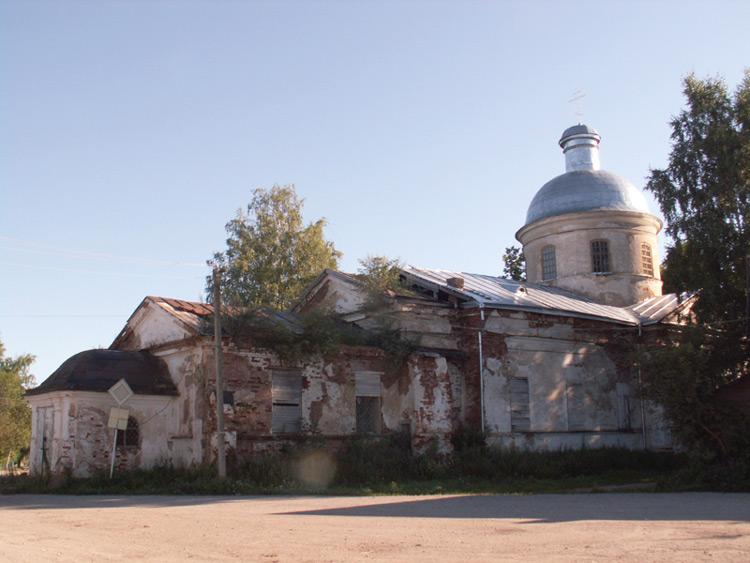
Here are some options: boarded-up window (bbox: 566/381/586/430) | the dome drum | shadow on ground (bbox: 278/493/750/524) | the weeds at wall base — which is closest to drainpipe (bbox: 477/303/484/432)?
the weeds at wall base

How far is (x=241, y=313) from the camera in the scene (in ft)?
57.4

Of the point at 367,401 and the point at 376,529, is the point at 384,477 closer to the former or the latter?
the point at 367,401

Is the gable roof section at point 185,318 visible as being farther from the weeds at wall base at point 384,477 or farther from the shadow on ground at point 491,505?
the shadow on ground at point 491,505

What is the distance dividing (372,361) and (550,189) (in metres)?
13.0

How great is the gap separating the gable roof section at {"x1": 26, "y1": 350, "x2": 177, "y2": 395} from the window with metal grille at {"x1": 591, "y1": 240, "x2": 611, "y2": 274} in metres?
16.5

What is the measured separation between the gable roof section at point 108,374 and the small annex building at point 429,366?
0.13ft

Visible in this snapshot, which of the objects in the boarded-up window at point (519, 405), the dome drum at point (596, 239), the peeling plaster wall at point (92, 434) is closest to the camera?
the peeling plaster wall at point (92, 434)

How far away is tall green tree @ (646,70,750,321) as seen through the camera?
19500 millimetres

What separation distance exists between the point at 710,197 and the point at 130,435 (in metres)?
17.2

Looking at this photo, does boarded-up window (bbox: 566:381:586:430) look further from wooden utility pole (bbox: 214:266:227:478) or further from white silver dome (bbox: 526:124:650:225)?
wooden utility pole (bbox: 214:266:227:478)

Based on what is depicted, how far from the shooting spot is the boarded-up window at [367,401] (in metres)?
18.9

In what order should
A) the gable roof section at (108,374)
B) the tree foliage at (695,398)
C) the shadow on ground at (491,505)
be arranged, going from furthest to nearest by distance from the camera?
1. the gable roof section at (108,374)
2. the tree foliage at (695,398)
3. the shadow on ground at (491,505)

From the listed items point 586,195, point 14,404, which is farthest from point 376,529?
point 14,404

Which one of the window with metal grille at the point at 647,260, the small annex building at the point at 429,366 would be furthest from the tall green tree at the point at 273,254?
the window with metal grille at the point at 647,260
